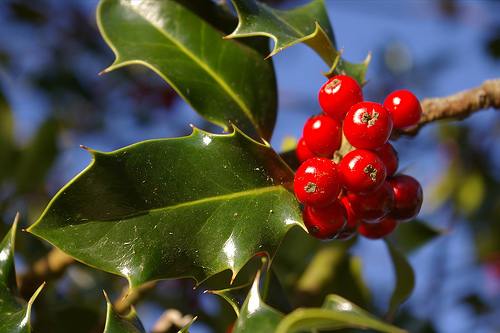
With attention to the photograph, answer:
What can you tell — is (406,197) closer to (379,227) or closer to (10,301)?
(379,227)

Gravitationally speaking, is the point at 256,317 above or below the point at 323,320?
below

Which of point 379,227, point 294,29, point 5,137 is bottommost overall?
point 5,137

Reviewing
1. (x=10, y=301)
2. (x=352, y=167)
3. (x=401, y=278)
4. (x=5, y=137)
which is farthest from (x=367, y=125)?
(x=5, y=137)

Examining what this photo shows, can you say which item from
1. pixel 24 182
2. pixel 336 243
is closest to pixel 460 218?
pixel 336 243

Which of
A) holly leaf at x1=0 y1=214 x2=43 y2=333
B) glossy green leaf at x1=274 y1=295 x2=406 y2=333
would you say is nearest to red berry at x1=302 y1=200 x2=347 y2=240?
glossy green leaf at x1=274 y1=295 x2=406 y2=333

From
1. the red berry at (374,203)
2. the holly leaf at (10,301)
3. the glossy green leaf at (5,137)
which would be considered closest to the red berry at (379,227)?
the red berry at (374,203)

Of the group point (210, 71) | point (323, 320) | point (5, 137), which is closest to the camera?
point (323, 320)

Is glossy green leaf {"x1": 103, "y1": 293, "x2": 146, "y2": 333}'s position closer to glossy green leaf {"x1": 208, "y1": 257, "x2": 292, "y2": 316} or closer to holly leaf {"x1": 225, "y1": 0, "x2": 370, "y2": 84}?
glossy green leaf {"x1": 208, "y1": 257, "x2": 292, "y2": 316}
